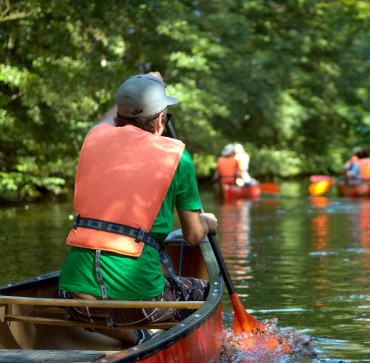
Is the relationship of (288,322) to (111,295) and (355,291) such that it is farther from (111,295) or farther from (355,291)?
(111,295)

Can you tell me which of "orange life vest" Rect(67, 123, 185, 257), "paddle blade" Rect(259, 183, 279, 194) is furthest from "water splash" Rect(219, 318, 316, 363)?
"paddle blade" Rect(259, 183, 279, 194)

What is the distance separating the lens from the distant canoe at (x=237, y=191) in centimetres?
2038

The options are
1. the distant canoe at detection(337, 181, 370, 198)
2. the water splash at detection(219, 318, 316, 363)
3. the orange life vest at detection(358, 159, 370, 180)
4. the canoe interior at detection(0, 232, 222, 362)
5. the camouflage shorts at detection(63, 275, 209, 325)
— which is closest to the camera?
the camouflage shorts at detection(63, 275, 209, 325)

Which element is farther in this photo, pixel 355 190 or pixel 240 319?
pixel 355 190

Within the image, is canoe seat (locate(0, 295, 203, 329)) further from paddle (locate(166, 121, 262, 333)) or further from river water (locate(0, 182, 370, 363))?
paddle (locate(166, 121, 262, 333))

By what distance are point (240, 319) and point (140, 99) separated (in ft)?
7.27

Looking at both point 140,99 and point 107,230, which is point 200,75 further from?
point 107,230

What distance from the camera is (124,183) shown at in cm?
393

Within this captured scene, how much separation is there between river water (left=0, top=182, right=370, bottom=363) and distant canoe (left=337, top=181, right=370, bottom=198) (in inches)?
96.3

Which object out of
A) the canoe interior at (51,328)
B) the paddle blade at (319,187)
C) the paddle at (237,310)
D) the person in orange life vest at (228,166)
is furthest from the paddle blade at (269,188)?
the canoe interior at (51,328)

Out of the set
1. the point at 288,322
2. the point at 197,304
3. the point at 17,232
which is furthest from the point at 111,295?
the point at 17,232

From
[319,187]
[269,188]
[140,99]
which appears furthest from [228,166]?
[140,99]

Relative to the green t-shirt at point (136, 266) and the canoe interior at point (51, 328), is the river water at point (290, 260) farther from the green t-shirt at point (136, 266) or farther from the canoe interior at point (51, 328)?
the green t-shirt at point (136, 266)

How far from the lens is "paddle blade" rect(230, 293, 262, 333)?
562 cm
